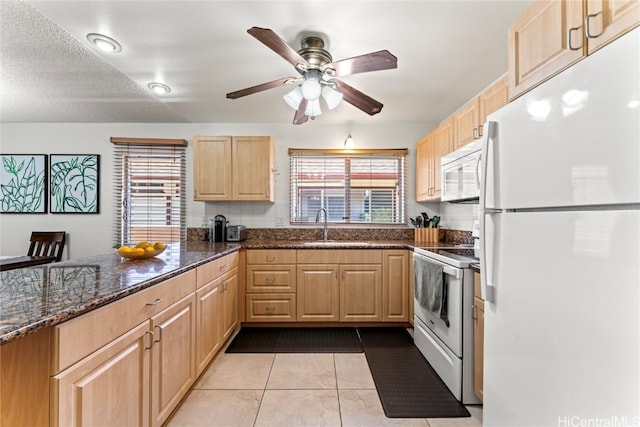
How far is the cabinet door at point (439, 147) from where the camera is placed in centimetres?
269

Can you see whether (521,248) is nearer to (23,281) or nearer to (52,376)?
(52,376)

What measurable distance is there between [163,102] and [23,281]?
2313 millimetres

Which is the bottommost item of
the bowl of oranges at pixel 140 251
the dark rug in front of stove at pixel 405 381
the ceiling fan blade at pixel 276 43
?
the dark rug in front of stove at pixel 405 381

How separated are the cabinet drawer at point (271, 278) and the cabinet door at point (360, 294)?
524mm

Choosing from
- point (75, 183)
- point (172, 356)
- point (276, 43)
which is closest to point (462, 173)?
point (276, 43)

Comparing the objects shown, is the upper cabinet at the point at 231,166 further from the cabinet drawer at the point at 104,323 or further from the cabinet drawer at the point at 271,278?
the cabinet drawer at the point at 104,323

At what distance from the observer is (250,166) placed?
3.30m

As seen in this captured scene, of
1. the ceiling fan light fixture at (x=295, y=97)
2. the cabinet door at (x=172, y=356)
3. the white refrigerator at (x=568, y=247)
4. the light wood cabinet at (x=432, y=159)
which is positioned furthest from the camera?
the light wood cabinet at (x=432, y=159)

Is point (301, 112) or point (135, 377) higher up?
point (301, 112)

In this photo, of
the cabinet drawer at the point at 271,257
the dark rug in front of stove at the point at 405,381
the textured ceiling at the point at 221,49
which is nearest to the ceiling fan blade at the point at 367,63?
the textured ceiling at the point at 221,49

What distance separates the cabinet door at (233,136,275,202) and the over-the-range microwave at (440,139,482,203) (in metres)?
1.85

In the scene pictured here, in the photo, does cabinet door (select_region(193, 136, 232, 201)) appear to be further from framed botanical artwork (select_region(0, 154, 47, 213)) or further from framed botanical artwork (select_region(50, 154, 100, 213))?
framed botanical artwork (select_region(0, 154, 47, 213))

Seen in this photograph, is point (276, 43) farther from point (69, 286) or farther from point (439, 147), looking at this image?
point (439, 147)

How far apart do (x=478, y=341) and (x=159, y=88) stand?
3.23m
